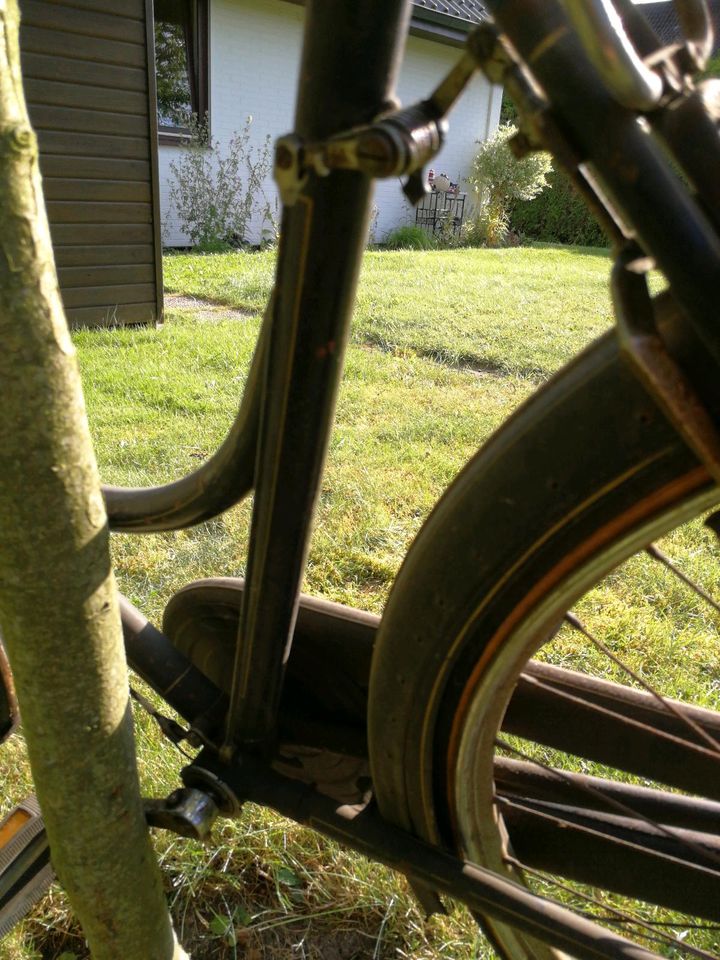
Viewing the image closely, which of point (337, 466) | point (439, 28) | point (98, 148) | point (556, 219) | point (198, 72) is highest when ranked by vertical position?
point (439, 28)

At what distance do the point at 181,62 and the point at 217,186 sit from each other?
4.67 ft

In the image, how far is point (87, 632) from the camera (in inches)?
31.9

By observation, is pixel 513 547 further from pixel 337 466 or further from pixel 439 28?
pixel 439 28

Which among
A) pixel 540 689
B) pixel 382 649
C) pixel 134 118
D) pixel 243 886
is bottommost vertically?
pixel 243 886

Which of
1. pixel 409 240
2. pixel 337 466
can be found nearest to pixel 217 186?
pixel 409 240

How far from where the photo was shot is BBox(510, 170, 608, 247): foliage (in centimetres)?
1296

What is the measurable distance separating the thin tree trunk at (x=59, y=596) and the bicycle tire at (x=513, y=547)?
0.30m

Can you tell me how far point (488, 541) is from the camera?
27.3 inches

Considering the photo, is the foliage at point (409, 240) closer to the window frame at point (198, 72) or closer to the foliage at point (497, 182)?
the foliage at point (497, 182)

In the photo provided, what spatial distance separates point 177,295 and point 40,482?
221 inches

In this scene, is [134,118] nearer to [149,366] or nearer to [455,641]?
[149,366]

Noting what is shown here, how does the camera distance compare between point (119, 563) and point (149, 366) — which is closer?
point (119, 563)

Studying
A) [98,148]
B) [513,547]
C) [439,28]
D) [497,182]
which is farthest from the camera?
[497,182]

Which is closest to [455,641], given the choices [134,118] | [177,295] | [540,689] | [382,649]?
[382,649]
